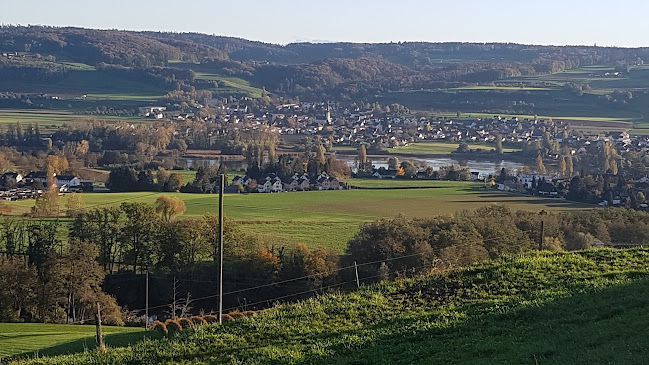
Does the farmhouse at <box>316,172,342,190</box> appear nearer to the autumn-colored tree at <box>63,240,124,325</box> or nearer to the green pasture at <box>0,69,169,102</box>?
the autumn-colored tree at <box>63,240,124,325</box>

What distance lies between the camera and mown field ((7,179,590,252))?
36.1 meters

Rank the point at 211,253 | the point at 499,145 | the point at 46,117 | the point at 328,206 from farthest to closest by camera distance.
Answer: the point at 46,117 < the point at 499,145 < the point at 328,206 < the point at 211,253

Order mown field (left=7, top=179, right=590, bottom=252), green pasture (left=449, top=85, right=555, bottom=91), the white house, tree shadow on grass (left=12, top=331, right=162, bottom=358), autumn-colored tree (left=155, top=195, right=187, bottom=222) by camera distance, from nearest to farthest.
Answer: tree shadow on grass (left=12, top=331, right=162, bottom=358)
mown field (left=7, top=179, right=590, bottom=252)
autumn-colored tree (left=155, top=195, right=187, bottom=222)
the white house
green pasture (left=449, top=85, right=555, bottom=91)

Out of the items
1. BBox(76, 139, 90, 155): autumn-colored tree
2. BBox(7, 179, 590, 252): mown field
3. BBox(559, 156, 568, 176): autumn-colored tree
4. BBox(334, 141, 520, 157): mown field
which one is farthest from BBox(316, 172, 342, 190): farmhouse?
BBox(76, 139, 90, 155): autumn-colored tree

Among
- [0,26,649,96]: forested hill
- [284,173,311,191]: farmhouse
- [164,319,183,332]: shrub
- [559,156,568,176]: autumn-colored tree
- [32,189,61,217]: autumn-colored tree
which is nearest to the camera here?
[164,319,183,332]: shrub

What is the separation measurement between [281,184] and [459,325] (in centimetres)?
4602

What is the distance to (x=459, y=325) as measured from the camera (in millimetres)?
10406

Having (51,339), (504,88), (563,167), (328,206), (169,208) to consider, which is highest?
(504,88)

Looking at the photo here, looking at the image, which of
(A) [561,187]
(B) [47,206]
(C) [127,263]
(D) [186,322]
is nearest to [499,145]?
(A) [561,187]

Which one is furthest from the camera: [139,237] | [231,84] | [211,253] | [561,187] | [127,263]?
[231,84]

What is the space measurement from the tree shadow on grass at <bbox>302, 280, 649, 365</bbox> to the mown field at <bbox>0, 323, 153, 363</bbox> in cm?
431

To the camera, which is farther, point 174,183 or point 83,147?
point 83,147

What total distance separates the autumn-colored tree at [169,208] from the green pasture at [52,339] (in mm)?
18424

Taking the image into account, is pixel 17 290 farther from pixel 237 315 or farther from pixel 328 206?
pixel 328 206
